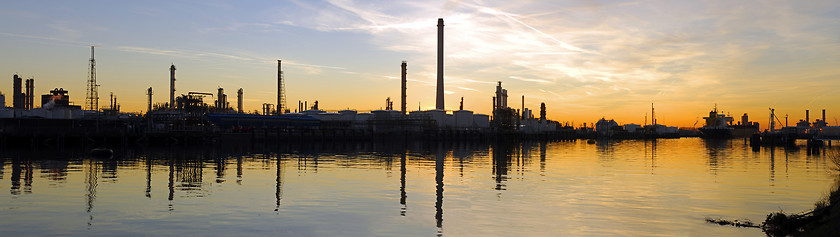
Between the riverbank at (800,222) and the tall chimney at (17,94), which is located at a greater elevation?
the tall chimney at (17,94)

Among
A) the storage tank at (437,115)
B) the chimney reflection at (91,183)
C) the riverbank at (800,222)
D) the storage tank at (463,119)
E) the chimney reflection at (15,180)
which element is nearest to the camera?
the riverbank at (800,222)

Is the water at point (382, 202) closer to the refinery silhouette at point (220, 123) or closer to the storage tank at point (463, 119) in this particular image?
the refinery silhouette at point (220, 123)

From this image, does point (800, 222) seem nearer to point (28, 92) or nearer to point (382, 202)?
point (382, 202)

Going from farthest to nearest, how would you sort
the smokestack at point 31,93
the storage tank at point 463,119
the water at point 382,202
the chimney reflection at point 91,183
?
the storage tank at point 463,119
the smokestack at point 31,93
the chimney reflection at point 91,183
the water at point 382,202

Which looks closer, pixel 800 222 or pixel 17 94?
pixel 800 222

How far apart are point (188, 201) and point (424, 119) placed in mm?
130452

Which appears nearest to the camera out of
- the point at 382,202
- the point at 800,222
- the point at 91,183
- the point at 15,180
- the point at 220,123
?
the point at 800,222

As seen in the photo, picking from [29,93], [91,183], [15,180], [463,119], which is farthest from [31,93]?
[91,183]

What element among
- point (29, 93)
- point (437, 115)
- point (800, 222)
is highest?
point (29, 93)

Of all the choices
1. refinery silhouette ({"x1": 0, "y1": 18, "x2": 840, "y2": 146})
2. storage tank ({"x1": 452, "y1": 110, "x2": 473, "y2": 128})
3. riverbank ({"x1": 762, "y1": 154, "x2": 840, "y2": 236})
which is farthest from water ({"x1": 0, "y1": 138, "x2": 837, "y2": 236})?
storage tank ({"x1": 452, "y1": 110, "x2": 473, "y2": 128})

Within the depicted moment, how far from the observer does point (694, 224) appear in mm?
20750

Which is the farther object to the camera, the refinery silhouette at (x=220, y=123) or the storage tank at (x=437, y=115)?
the storage tank at (x=437, y=115)

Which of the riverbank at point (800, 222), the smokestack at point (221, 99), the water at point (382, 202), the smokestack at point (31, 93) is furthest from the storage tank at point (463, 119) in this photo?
the riverbank at point (800, 222)

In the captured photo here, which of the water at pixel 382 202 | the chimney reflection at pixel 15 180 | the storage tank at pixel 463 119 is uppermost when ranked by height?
the storage tank at pixel 463 119
